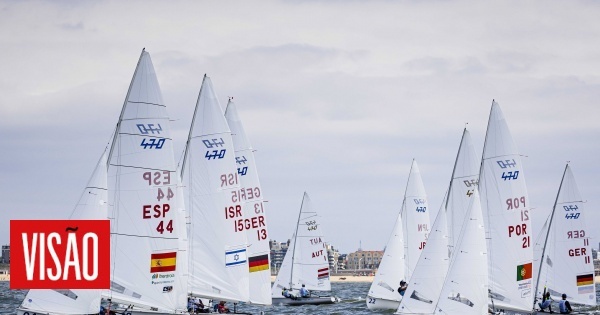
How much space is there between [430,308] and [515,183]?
248 inches

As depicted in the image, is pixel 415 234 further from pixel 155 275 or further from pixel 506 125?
pixel 155 275

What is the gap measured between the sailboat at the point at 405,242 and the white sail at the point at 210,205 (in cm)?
2431

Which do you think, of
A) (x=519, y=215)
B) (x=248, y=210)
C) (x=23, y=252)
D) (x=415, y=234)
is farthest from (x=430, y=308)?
(x=415, y=234)

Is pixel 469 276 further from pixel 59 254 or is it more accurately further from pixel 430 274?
pixel 59 254

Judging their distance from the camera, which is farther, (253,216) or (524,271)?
(253,216)

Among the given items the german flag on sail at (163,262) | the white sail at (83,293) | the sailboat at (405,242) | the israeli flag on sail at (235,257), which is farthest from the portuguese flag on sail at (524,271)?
the sailboat at (405,242)

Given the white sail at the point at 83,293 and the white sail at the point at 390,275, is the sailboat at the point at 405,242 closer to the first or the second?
the white sail at the point at 390,275

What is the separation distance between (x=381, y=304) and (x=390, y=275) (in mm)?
→ 1801

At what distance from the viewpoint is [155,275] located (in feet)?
135

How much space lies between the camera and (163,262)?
41.3m

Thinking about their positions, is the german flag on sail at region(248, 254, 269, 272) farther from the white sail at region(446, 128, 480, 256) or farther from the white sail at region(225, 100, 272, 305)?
the white sail at region(446, 128, 480, 256)

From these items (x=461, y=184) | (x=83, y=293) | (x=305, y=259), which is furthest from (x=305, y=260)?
(x=83, y=293)

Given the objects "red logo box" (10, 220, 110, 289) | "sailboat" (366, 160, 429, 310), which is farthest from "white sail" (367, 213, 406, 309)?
"red logo box" (10, 220, 110, 289)

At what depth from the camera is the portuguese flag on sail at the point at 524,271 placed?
49.7m
